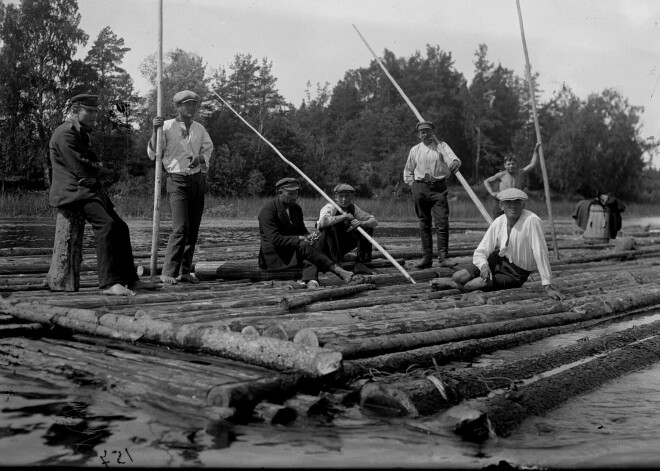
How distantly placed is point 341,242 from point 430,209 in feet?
4.61

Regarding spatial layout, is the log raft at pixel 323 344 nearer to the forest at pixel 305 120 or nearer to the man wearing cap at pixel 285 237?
the man wearing cap at pixel 285 237

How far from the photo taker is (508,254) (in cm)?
696

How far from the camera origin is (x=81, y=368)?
4.11 meters

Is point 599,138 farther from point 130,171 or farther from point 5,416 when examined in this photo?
point 5,416

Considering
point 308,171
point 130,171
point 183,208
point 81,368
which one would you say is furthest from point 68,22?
point 81,368

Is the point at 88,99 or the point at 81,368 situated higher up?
the point at 88,99

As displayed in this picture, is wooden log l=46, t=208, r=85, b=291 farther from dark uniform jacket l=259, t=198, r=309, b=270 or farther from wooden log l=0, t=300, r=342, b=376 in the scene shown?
dark uniform jacket l=259, t=198, r=309, b=270

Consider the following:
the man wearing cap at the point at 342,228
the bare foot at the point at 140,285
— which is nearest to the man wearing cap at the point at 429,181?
the man wearing cap at the point at 342,228

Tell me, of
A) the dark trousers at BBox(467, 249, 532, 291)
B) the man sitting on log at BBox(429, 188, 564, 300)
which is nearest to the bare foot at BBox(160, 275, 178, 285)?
the man sitting on log at BBox(429, 188, 564, 300)

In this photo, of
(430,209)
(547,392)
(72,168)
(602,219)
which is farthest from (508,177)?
(547,392)

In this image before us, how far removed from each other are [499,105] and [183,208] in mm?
72122

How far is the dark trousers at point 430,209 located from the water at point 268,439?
4.88 m

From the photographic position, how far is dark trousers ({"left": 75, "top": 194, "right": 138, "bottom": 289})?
6051mm

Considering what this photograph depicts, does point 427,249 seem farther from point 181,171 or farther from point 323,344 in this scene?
point 323,344
